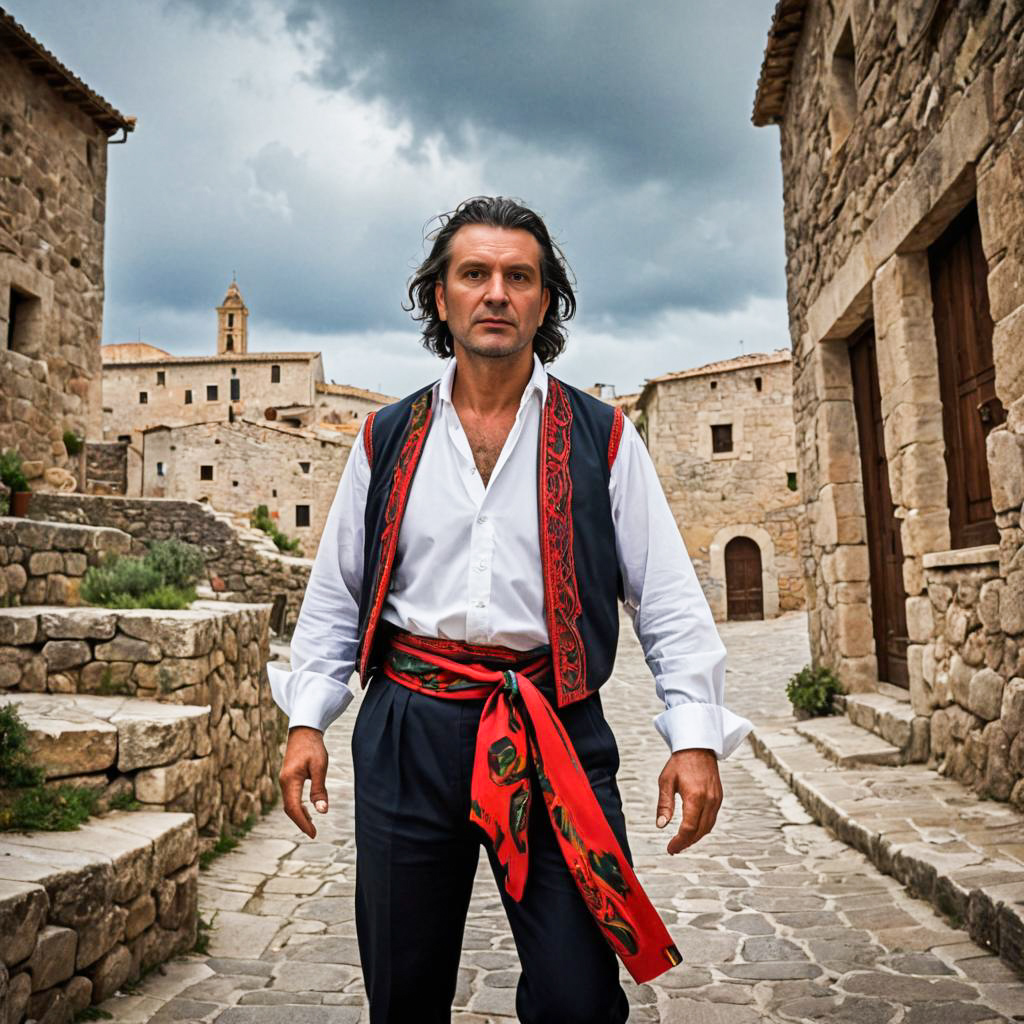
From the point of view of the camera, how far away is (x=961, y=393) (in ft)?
17.4

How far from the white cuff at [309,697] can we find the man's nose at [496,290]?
0.85 metres

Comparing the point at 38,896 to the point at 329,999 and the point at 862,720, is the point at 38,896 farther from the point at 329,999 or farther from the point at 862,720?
the point at 862,720

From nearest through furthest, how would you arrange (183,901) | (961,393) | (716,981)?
(716,981), (183,901), (961,393)

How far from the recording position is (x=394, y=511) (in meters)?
1.89

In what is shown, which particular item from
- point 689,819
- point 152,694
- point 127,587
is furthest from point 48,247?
point 689,819

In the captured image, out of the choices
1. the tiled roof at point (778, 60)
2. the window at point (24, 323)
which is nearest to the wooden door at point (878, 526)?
the tiled roof at point (778, 60)

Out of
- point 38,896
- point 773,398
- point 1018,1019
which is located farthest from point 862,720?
point 773,398

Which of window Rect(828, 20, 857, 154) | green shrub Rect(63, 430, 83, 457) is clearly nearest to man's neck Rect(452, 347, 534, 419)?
window Rect(828, 20, 857, 154)

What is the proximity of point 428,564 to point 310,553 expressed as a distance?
28.1 m

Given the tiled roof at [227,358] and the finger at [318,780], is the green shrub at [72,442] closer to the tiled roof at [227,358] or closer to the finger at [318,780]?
the finger at [318,780]

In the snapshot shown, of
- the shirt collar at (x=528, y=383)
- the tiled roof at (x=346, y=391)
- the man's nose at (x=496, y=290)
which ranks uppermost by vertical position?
the tiled roof at (x=346, y=391)

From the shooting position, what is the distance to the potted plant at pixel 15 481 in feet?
33.8

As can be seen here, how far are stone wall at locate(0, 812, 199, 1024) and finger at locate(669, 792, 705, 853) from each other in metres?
1.54

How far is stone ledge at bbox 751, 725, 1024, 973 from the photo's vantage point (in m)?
3.11
